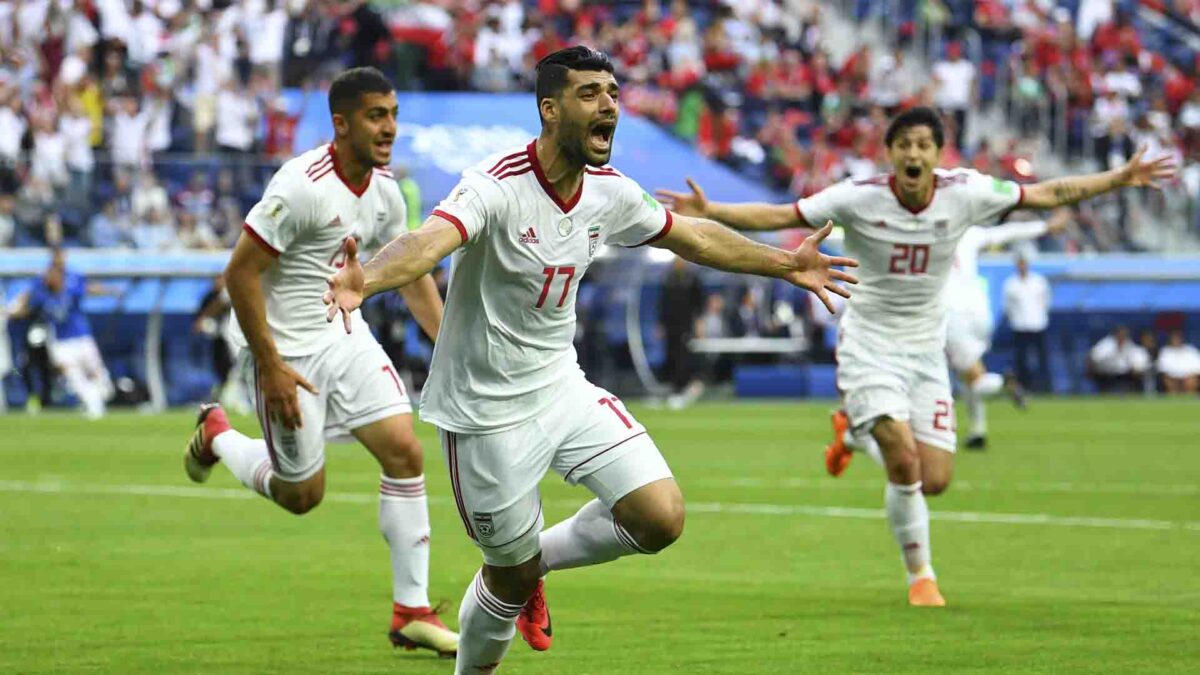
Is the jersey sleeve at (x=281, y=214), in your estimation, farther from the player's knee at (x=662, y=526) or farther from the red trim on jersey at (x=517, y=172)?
the player's knee at (x=662, y=526)

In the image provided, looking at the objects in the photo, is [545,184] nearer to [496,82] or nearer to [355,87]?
[355,87]

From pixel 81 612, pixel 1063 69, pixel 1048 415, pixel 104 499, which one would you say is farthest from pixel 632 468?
pixel 1063 69

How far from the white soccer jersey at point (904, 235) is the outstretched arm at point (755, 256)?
357 centimetres

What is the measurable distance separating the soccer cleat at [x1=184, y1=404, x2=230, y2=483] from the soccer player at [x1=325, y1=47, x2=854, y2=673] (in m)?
3.72

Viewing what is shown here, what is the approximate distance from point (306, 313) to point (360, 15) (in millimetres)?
22187

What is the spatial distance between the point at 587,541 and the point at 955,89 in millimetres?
30416

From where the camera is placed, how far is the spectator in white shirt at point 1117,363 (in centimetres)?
3331

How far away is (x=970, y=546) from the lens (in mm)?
12828

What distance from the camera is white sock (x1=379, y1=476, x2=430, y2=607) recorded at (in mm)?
8867

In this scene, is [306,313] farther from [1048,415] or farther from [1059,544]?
[1048,415]

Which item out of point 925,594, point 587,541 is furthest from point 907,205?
point 587,541

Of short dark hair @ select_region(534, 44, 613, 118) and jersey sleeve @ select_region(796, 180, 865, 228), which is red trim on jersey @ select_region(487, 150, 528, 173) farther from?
jersey sleeve @ select_region(796, 180, 865, 228)

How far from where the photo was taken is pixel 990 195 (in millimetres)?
11109

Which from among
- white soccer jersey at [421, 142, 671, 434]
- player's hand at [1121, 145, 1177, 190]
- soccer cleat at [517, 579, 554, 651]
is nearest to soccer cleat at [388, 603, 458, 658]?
soccer cleat at [517, 579, 554, 651]
